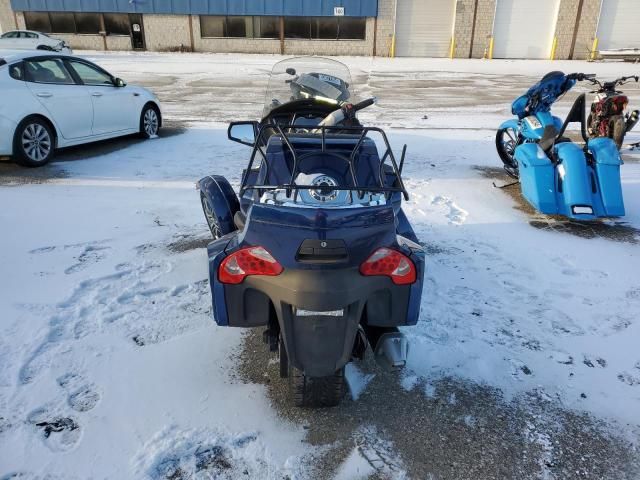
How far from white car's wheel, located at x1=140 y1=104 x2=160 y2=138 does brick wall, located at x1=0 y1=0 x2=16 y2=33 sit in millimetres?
29240

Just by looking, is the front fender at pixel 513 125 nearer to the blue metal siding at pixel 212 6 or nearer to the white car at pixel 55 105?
the white car at pixel 55 105

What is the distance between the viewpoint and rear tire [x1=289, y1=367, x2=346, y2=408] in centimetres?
240

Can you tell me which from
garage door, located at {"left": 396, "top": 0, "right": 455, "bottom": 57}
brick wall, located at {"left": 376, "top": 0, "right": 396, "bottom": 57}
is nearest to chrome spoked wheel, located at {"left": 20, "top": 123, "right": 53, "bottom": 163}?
brick wall, located at {"left": 376, "top": 0, "right": 396, "bottom": 57}

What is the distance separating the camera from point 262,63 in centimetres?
2402

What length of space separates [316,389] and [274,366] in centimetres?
54

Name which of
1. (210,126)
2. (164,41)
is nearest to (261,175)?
(210,126)

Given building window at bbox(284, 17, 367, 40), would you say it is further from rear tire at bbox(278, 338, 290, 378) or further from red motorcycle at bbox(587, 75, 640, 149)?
rear tire at bbox(278, 338, 290, 378)

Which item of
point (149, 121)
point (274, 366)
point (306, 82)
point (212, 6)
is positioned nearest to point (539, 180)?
point (306, 82)

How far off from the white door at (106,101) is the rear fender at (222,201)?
4.93 metres

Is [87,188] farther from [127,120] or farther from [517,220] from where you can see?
[517,220]

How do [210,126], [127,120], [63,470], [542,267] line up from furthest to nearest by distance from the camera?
[210,126]
[127,120]
[542,267]
[63,470]

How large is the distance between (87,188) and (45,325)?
132 inches

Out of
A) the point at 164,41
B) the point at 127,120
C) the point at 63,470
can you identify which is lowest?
the point at 63,470

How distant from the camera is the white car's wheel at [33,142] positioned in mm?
6566
